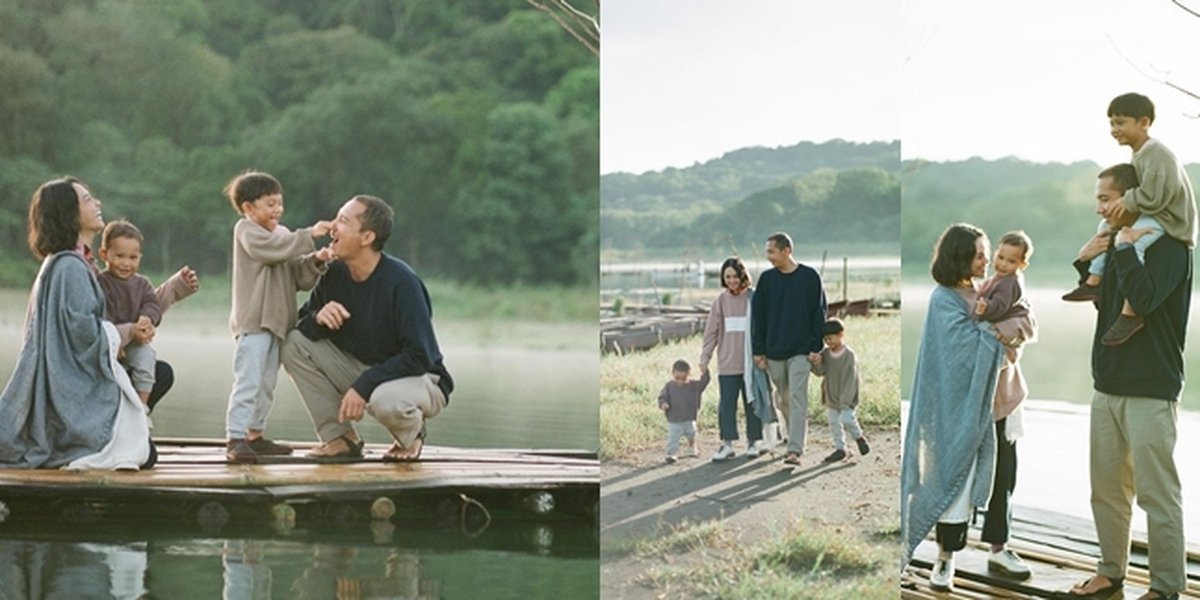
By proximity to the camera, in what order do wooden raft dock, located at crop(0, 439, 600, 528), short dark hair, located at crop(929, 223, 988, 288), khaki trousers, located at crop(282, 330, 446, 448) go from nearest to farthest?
short dark hair, located at crop(929, 223, 988, 288) → wooden raft dock, located at crop(0, 439, 600, 528) → khaki trousers, located at crop(282, 330, 446, 448)

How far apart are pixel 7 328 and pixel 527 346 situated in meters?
2.59

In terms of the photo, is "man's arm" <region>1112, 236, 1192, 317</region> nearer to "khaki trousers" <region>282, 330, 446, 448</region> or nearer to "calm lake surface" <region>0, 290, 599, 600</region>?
"calm lake surface" <region>0, 290, 599, 600</region>

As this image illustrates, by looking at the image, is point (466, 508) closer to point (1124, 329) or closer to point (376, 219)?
point (376, 219)

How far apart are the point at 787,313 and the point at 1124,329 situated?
108cm

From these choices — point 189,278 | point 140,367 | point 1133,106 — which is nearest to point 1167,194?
point 1133,106

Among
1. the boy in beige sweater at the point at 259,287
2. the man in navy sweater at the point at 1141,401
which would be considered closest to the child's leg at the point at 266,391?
the boy in beige sweater at the point at 259,287

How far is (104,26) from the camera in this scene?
8773 millimetres

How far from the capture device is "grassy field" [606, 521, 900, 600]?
5.02 metres

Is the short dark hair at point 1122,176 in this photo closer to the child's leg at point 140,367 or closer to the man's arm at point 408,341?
the man's arm at point 408,341

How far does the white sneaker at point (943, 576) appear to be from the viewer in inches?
226

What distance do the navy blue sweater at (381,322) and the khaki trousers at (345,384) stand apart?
38 millimetres

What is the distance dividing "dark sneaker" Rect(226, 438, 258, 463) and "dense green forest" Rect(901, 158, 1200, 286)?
9.65 ft

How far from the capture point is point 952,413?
5.80 m

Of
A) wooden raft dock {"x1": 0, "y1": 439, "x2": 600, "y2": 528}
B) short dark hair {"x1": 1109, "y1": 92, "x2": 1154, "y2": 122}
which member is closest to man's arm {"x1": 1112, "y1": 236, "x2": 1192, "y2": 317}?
short dark hair {"x1": 1109, "y1": 92, "x2": 1154, "y2": 122}
